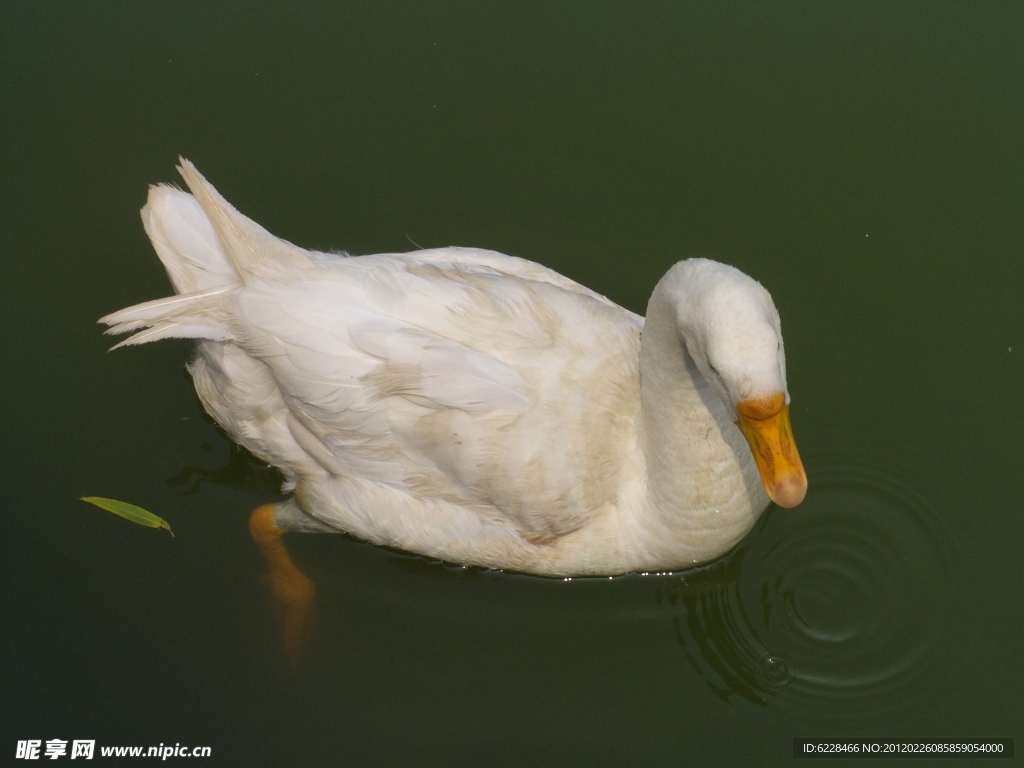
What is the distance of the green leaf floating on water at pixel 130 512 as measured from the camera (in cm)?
490

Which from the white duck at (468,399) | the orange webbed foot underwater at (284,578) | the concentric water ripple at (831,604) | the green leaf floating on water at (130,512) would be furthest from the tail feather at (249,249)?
the concentric water ripple at (831,604)

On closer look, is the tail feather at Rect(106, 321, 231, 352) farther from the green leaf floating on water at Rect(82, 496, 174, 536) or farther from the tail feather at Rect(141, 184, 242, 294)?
the green leaf floating on water at Rect(82, 496, 174, 536)

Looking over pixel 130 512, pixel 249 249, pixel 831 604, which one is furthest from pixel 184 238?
pixel 831 604

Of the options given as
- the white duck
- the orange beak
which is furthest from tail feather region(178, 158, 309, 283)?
the orange beak

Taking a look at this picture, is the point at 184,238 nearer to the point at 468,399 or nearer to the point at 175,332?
the point at 175,332

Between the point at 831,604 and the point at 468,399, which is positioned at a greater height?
the point at 468,399

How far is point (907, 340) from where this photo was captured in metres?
5.39

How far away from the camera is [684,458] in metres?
3.99

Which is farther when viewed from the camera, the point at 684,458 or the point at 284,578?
the point at 284,578

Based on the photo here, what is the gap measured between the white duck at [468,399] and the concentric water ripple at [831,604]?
1.16 ft

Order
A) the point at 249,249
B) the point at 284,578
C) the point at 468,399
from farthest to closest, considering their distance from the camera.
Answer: the point at 284,578
the point at 249,249
the point at 468,399

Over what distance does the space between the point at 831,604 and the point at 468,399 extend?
1865 mm

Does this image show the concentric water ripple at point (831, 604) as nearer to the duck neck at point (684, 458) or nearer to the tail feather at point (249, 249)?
the duck neck at point (684, 458)

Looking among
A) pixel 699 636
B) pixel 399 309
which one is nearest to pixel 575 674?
pixel 699 636
